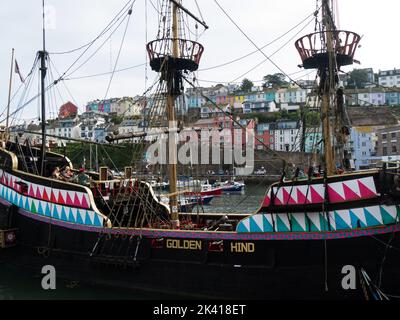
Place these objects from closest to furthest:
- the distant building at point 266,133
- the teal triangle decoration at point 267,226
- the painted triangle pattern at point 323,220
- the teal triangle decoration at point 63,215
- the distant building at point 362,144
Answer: the painted triangle pattern at point 323,220, the teal triangle decoration at point 267,226, the teal triangle decoration at point 63,215, the distant building at point 362,144, the distant building at point 266,133

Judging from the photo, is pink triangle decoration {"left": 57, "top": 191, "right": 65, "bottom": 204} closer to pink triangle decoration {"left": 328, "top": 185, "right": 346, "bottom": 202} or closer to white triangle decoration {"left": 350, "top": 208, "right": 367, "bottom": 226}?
pink triangle decoration {"left": 328, "top": 185, "right": 346, "bottom": 202}

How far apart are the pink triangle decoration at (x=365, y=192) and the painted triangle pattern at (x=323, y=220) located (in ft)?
0.86

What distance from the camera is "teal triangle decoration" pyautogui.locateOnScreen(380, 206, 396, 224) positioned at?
27.9 feet

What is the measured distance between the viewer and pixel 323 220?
9.18m

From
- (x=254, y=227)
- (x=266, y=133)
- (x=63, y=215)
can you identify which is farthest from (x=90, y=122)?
(x=254, y=227)

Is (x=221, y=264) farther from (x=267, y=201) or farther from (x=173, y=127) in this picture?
(x=173, y=127)

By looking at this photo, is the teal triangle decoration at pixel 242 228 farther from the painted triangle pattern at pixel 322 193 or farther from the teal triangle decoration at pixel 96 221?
the teal triangle decoration at pixel 96 221

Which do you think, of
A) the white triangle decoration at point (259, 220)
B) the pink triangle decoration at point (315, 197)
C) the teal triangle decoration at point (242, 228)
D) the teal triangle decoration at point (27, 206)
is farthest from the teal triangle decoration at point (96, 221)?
the pink triangle decoration at point (315, 197)

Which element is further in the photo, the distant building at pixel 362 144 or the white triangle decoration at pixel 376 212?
the distant building at pixel 362 144

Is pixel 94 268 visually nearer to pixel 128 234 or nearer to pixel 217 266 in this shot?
pixel 128 234

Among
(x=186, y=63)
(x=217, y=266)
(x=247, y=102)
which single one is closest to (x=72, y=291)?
(x=217, y=266)

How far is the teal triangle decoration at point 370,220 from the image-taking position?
8.63 m
